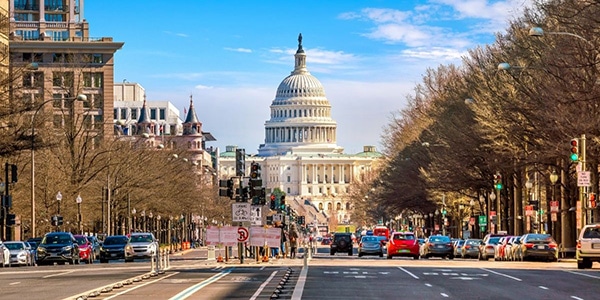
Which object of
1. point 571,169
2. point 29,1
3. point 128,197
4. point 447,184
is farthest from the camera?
point 29,1

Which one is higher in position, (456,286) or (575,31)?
(575,31)

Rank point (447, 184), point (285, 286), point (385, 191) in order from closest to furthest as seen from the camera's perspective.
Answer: point (285, 286), point (447, 184), point (385, 191)

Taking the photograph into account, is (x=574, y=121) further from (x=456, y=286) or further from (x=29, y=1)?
(x=29, y=1)

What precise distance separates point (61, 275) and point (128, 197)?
57067mm

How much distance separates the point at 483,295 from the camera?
31766mm

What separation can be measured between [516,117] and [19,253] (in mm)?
23292

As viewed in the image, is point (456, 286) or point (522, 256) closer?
point (456, 286)

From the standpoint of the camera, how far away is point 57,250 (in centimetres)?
6353

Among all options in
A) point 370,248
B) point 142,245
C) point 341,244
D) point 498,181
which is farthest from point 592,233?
point 341,244

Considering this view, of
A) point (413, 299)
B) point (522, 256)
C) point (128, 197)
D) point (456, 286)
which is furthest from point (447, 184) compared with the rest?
point (413, 299)

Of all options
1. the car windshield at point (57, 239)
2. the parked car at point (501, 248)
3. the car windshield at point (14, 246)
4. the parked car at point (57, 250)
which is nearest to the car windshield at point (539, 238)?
the parked car at point (501, 248)

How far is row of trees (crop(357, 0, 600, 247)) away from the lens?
51.6 m

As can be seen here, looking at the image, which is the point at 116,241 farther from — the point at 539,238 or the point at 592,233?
the point at 592,233

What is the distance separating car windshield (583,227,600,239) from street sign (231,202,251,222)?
1538cm
